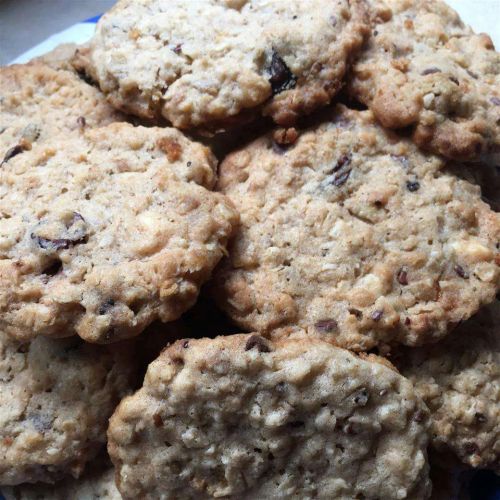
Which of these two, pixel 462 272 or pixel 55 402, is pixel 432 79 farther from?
pixel 55 402

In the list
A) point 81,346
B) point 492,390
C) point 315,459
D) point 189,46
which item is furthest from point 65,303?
point 492,390

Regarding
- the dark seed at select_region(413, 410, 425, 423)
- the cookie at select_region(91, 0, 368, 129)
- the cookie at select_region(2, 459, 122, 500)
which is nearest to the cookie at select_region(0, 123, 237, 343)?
the cookie at select_region(91, 0, 368, 129)

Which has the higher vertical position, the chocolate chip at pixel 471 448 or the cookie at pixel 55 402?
the cookie at pixel 55 402

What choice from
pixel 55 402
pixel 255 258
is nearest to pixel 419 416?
pixel 255 258

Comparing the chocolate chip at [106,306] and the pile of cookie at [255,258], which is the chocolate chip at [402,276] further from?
the chocolate chip at [106,306]

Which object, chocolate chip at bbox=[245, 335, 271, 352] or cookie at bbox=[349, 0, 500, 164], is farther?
cookie at bbox=[349, 0, 500, 164]

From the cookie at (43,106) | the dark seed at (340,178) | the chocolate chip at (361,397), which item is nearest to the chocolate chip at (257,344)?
the chocolate chip at (361,397)

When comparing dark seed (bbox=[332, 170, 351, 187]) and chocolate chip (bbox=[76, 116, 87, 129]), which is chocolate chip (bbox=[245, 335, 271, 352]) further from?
chocolate chip (bbox=[76, 116, 87, 129])
